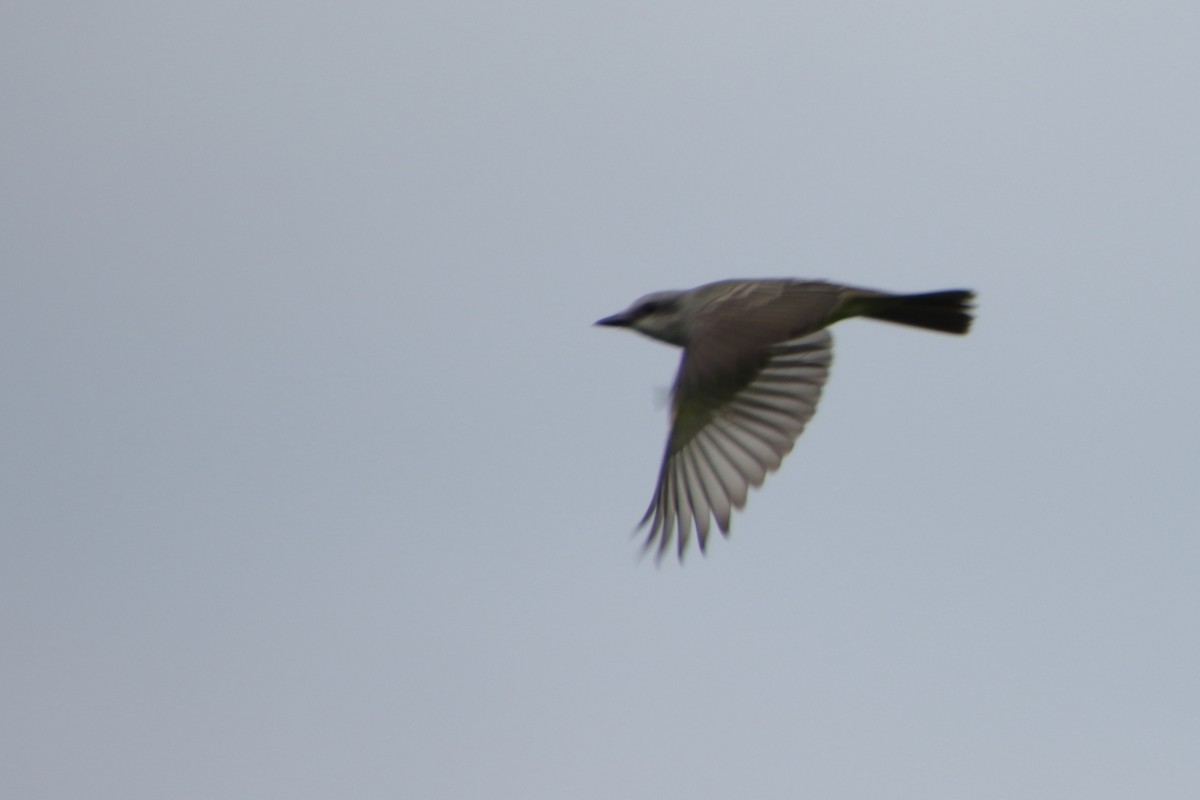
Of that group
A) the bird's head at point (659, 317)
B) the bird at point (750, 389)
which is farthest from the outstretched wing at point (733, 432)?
the bird's head at point (659, 317)

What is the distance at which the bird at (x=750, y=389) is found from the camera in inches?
634

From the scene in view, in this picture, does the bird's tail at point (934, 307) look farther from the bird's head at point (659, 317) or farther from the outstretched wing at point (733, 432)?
the bird's head at point (659, 317)

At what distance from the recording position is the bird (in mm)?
16109

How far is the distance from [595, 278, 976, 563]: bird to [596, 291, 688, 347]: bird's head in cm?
33

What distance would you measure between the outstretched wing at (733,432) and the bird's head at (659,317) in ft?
2.27

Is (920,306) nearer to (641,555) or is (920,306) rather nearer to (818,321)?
(818,321)

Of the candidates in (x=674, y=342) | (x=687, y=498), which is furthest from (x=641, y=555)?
(x=674, y=342)

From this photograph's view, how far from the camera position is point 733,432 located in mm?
16609

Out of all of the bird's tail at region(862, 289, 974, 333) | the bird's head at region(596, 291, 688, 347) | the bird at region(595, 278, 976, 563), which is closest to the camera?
the bird at region(595, 278, 976, 563)

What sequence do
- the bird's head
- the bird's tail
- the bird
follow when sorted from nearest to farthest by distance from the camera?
1. the bird
2. the bird's tail
3. the bird's head

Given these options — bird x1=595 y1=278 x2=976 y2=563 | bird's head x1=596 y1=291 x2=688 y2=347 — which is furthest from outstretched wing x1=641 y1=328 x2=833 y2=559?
bird's head x1=596 y1=291 x2=688 y2=347

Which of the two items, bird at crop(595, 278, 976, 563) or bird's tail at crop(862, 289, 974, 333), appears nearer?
bird at crop(595, 278, 976, 563)

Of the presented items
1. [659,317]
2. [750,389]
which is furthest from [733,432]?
[659,317]

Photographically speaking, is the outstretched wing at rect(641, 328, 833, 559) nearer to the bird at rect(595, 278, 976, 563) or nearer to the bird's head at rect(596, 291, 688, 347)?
the bird at rect(595, 278, 976, 563)
